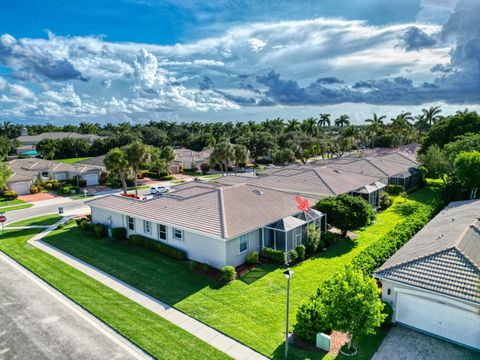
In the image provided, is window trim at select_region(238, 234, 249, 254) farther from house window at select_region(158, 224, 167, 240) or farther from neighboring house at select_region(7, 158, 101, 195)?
neighboring house at select_region(7, 158, 101, 195)

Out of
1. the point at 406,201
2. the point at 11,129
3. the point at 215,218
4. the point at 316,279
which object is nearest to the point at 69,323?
the point at 215,218

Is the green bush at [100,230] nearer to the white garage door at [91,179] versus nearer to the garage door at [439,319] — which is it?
the garage door at [439,319]

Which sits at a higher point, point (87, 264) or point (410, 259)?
point (410, 259)

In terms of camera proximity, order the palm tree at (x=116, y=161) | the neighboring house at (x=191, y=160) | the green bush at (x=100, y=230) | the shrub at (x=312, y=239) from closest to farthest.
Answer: the shrub at (x=312, y=239)
the green bush at (x=100, y=230)
the palm tree at (x=116, y=161)
the neighboring house at (x=191, y=160)

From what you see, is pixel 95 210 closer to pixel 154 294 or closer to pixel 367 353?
pixel 154 294

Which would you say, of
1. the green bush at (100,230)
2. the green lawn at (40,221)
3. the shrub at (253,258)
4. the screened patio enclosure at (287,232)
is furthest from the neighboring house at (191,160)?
the shrub at (253,258)

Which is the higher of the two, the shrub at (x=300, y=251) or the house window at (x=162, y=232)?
the house window at (x=162, y=232)
